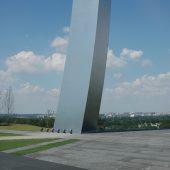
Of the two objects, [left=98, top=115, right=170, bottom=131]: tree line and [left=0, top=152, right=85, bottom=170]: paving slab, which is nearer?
[left=0, top=152, right=85, bottom=170]: paving slab

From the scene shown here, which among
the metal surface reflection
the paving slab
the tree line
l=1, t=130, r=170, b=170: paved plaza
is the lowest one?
the paving slab

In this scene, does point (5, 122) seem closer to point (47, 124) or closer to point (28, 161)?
point (47, 124)

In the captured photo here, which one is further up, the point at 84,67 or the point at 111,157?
the point at 84,67

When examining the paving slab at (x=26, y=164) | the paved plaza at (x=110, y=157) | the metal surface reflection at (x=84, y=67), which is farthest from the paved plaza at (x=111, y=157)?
the metal surface reflection at (x=84, y=67)

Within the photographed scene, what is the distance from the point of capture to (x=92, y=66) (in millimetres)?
23422

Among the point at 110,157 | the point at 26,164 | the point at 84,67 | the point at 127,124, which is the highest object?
the point at 84,67

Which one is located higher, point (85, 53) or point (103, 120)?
point (85, 53)

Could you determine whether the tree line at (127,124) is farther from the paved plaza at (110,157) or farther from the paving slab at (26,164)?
the paving slab at (26,164)

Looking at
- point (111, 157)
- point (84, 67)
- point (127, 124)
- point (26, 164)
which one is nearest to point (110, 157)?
point (111, 157)

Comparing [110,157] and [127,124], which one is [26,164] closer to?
[110,157]

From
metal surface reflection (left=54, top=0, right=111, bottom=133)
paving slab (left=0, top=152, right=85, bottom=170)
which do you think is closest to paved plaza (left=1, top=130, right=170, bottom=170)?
paving slab (left=0, top=152, right=85, bottom=170)

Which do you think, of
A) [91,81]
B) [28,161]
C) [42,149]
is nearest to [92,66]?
[91,81]

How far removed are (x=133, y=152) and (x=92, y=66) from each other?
10809mm

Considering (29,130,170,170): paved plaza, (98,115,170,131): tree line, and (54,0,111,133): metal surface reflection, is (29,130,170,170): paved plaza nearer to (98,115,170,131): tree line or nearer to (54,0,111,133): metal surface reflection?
(54,0,111,133): metal surface reflection
